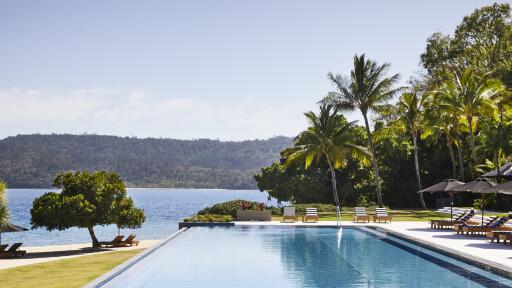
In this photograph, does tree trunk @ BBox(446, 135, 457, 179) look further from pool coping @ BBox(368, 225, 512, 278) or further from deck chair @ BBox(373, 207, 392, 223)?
pool coping @ BBox(368, 225, 512, 278)

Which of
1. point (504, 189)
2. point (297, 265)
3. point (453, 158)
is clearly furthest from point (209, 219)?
point (453, 158)

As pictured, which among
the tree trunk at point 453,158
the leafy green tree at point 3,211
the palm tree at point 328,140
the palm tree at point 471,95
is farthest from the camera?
the tree trunk at point 453,158

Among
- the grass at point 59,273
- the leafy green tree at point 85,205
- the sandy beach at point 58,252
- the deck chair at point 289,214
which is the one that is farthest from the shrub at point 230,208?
the grass at point 59,273

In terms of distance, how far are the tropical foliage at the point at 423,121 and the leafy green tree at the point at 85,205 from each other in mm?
18163

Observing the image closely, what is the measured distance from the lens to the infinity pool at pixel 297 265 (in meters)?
14.9

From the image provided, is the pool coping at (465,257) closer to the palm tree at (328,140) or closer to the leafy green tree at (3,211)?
the leafy green tree at (3,211)

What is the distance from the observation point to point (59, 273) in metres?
17.8

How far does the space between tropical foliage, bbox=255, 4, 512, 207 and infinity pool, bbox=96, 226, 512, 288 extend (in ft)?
61.1

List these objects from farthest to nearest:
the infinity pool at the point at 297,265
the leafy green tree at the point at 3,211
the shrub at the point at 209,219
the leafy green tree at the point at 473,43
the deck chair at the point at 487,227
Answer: the leafy green tree at the point at 473,43, the shrub at the point at 209,219, the leafy green tree at the point at 3,211, the deck chair at the point at 487,227, the infinity pool at the point at 297,265

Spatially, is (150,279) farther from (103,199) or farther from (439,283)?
(103,199)

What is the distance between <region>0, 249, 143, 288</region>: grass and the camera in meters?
15.5

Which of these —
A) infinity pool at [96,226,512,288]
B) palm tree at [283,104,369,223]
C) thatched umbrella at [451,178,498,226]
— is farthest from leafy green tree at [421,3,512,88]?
infinity pool at [96,226,512,288]

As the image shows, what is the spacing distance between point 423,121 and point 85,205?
29.8m

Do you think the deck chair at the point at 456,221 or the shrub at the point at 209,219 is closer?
the deck chair at the point at 456,221
